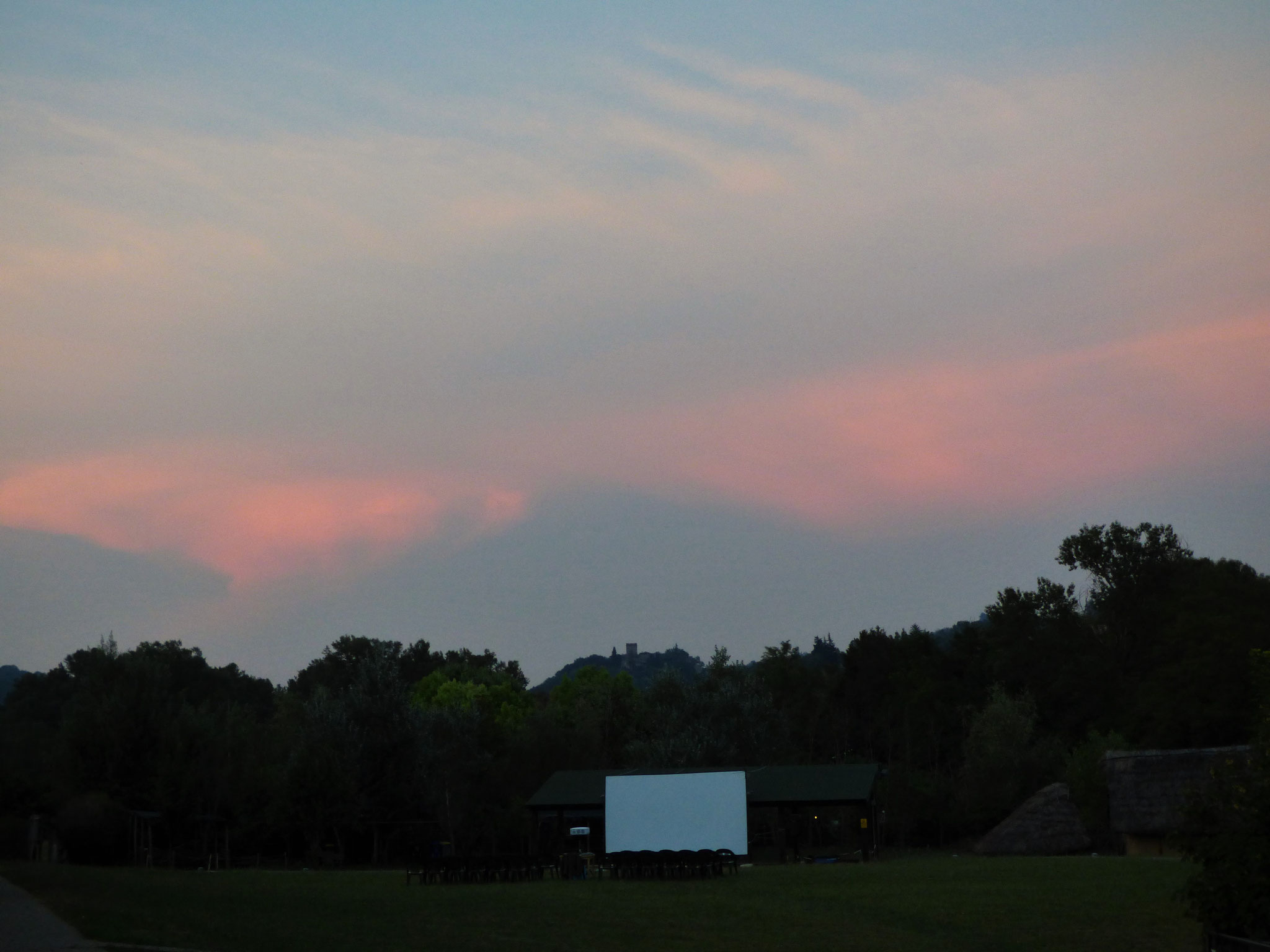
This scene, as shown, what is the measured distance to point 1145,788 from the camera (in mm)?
38750

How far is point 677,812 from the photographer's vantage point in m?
38.9

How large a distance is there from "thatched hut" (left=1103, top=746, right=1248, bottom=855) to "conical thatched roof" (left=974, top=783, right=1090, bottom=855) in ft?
6.12

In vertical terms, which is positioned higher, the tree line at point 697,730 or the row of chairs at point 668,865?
the tree line at point 697,730

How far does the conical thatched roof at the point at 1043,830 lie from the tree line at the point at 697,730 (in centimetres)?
86

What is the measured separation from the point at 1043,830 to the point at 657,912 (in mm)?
25659

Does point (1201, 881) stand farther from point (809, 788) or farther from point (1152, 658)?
point (1152, 658)

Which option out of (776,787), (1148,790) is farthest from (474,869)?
(1148,790)

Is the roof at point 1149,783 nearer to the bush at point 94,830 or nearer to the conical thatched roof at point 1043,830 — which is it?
the conical thatched roof at point 1043,830

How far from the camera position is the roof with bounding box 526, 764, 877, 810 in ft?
129

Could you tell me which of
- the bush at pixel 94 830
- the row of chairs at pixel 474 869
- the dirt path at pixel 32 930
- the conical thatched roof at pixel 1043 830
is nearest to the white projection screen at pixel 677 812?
the row of chairs at pixel 474 869

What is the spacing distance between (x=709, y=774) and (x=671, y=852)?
30.1ft

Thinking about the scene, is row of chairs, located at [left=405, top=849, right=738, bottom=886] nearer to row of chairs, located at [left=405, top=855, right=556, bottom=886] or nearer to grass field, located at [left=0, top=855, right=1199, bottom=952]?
row of chairs, located at [left=405, top=855, right=556, bottom=886]

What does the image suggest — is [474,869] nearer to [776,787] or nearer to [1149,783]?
[776,787]

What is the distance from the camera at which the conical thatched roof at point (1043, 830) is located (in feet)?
137
